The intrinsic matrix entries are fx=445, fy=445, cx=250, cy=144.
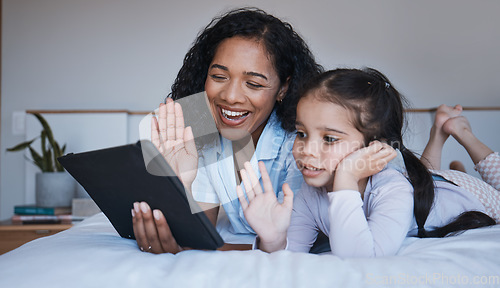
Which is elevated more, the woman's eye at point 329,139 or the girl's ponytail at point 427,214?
the woman's eye at point 329,139

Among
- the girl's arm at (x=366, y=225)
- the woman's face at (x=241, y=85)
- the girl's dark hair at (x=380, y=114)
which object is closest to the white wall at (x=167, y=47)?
the woman's face at (x=241, y=85)

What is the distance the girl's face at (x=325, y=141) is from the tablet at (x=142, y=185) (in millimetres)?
358

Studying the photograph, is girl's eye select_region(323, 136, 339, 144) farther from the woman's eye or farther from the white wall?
the white wall

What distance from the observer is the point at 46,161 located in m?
2.48

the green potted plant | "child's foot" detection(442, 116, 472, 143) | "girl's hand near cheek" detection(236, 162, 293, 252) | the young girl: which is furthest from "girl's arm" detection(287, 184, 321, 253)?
the green potted plant

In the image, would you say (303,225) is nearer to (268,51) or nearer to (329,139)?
(329,139)

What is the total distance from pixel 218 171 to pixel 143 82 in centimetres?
152

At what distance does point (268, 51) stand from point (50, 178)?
161 cm

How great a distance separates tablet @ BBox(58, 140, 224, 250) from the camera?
76 centimetres

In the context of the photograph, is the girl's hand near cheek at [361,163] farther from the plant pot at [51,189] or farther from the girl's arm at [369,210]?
the plant pot at [51,189]

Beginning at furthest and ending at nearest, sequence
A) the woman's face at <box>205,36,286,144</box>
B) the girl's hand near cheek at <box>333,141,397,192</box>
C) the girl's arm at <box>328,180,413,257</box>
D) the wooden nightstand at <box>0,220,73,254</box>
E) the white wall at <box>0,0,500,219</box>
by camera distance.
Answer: the white wall at <box>0,0,500,219</box>, the wooden nightstand at <box>0,220,73,254</box>, the woman's face at <box>205,36,286,144</box>, the girl's hand near cheek at <box>333,141,397,192</box>, the girl's arm at <box>328,180,413,257</box>

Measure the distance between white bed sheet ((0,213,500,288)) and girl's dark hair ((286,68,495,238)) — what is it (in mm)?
262

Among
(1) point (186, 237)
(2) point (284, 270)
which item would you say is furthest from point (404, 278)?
(1) point (186, 237)

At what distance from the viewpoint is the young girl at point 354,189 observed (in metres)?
0.90
